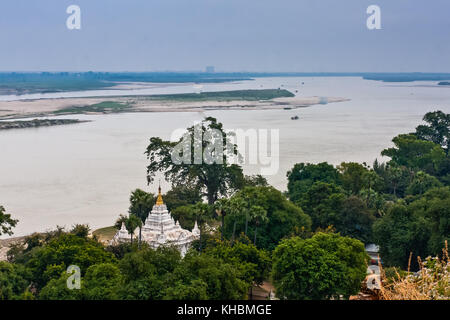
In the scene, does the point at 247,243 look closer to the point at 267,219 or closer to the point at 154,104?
the point at 267,219

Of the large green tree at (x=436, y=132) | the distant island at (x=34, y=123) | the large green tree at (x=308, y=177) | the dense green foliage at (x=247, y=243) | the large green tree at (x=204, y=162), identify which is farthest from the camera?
the distant island at (x=34, y=123)

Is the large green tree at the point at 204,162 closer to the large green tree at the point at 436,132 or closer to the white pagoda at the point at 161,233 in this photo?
the white pagoda at the point at 161,233

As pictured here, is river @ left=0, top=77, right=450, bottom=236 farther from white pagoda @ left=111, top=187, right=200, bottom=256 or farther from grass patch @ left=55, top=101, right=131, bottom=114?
white pagoda @ left=111, top=187, right=200, bottom=256

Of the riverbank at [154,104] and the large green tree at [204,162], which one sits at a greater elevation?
the riverbank at [154,104]
